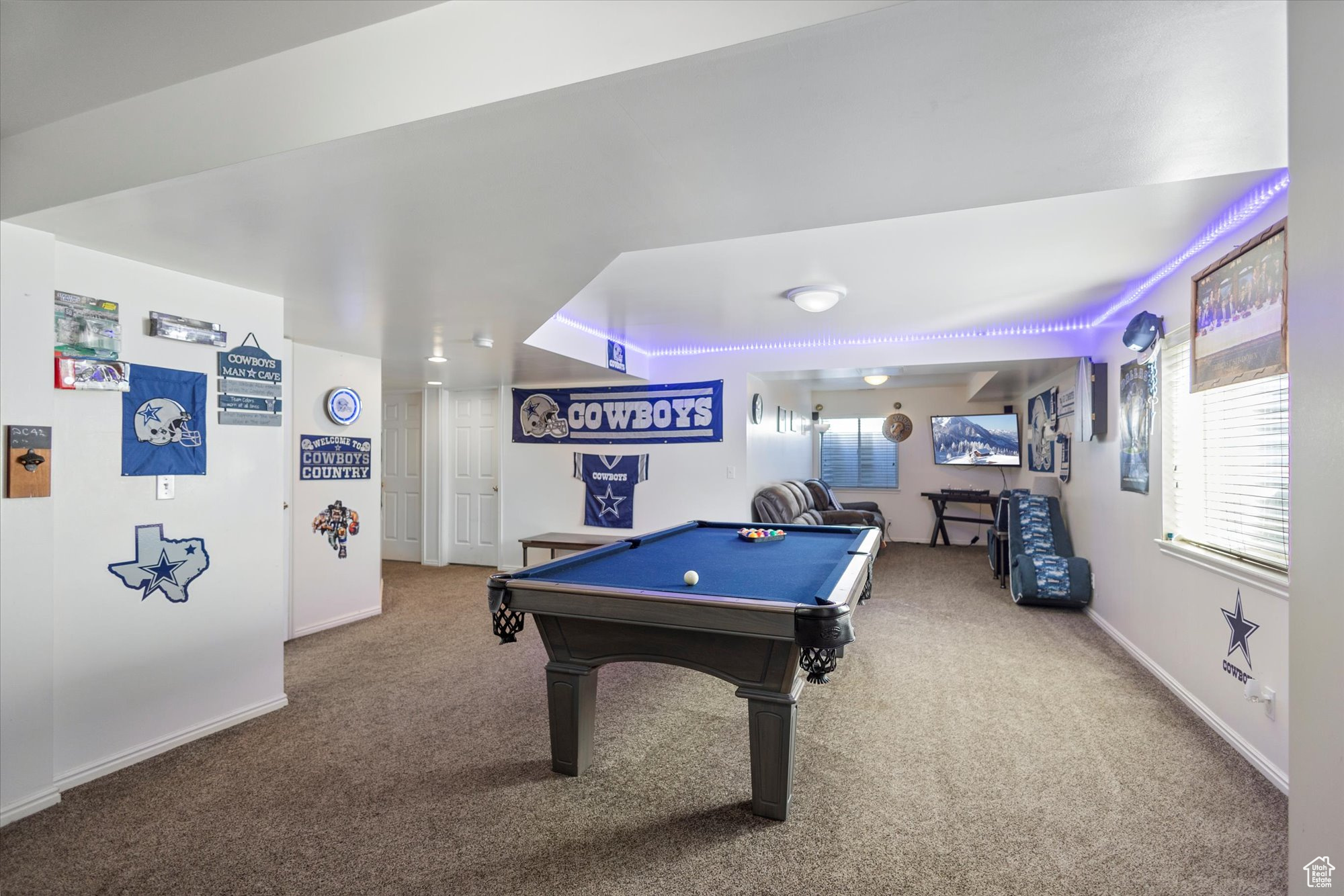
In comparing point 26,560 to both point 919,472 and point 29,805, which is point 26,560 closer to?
point 29,805

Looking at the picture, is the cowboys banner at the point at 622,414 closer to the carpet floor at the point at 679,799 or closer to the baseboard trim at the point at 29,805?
the carpet floor at the point at 679,799

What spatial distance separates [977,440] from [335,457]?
778cm

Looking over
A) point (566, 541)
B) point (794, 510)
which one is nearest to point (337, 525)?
point (566, 541)

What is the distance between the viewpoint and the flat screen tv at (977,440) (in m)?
8.48

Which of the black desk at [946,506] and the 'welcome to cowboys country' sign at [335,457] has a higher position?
the 'welcome to cowboys country' sign at [335,457]

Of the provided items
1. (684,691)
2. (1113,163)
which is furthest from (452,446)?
(1113,163)

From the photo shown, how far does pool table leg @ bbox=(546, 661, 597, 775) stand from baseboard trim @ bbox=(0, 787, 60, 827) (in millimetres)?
1811

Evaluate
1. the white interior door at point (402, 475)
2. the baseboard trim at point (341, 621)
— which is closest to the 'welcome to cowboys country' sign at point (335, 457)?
the baseboard trim at point (341, 621)

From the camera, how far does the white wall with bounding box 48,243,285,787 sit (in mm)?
2508

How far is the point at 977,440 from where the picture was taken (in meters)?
8.73

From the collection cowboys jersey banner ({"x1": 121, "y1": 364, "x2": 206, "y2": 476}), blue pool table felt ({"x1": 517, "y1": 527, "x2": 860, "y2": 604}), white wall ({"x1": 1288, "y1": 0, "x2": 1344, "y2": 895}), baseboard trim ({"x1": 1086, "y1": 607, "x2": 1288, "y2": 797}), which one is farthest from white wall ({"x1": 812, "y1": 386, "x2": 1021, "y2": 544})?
white wall ({"x1": 1288, "y1": 0, "x2": 1344, "y2": 895})

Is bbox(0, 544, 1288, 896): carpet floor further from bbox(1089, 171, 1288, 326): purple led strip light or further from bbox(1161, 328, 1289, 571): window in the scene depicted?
bbox(1089, 171, 1288, 326): purple led strip light

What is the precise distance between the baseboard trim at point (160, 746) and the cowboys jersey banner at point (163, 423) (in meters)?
1.16

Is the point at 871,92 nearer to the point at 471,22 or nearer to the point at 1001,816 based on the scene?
the point at 471,22
